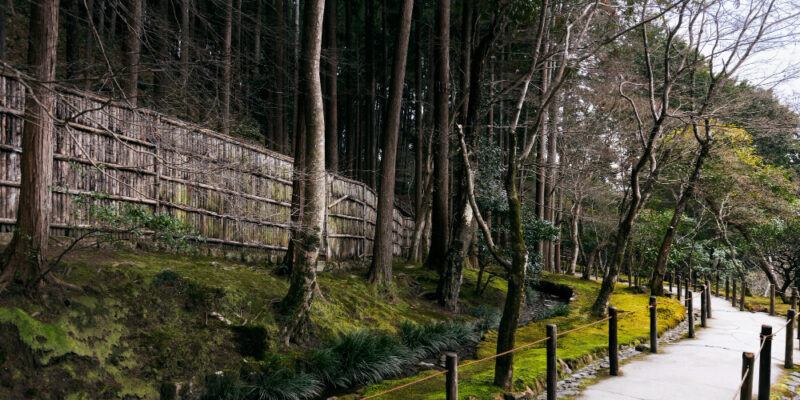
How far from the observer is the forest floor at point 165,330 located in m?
5.12

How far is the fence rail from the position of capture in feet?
20.8

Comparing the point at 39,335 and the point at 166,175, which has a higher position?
the point at 166,175

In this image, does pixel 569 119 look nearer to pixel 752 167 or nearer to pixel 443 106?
pixel 752 167

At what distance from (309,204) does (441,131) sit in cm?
650

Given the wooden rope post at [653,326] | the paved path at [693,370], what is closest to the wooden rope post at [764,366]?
the paved path at [693,370]

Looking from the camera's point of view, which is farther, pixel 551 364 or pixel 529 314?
pixel 529 314

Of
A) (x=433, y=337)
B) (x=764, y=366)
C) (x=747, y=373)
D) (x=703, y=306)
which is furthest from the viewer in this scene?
(x=703, y=306)

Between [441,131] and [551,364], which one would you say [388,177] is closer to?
[441,131]

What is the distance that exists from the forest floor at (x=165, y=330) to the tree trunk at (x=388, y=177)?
1501 mm

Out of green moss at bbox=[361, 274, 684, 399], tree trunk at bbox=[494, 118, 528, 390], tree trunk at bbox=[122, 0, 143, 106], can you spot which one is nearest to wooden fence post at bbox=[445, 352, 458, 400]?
green moss at bbox=[361, 274, 684, 399]

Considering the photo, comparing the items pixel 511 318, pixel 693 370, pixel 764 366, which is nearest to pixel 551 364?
pixel 511 318

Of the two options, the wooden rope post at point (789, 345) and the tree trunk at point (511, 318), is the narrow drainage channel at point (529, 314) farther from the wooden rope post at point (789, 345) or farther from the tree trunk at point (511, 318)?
the wooden rope post at point (789, 345)

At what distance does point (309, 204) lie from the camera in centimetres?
801

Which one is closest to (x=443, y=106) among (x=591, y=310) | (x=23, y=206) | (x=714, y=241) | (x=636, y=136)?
(x=591, y=310)
